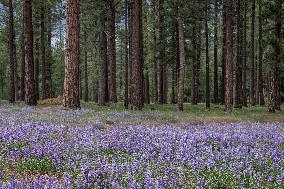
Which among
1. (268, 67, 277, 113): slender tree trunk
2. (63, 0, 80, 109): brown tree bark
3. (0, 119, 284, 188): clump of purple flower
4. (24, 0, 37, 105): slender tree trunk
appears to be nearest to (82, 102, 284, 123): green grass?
(268, 67, 277, 113): slender tree trunk

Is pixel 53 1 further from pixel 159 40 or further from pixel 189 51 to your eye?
pixel 189 51

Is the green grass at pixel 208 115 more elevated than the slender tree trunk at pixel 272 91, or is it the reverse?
the slender tree trunk at pixel 272 91

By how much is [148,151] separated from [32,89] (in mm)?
18585

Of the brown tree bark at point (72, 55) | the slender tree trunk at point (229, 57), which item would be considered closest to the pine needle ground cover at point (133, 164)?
the brown tree bark at point (72, 55)

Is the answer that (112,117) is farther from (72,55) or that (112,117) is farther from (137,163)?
(137,163)

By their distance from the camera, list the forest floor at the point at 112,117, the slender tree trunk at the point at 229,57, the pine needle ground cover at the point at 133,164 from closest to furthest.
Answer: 1. the pine needle ground cover at the point at 133,164
2. the forest floor at the point at 112,117
3. the slender tree trunk at the point at 229,57

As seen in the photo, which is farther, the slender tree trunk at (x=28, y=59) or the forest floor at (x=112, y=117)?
the slender tree trunk at (x=28, y=59)

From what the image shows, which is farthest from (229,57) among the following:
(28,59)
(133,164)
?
(133,164)

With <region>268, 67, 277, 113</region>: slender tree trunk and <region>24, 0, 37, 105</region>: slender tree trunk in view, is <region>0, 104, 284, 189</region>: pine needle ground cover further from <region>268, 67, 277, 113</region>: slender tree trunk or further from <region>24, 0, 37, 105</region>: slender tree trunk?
<region>268, 67, 277, 113</region>: slender tree trunk

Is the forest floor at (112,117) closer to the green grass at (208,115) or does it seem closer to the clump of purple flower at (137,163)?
the green grass at (208,115)

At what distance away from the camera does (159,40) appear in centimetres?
3170

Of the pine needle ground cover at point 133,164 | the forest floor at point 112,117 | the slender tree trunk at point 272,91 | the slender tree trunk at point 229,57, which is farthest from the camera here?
the slender tree trunk at point 272,91

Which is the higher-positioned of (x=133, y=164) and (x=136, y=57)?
(x=136, y=57)

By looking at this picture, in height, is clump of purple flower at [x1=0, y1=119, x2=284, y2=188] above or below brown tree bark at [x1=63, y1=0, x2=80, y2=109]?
below
